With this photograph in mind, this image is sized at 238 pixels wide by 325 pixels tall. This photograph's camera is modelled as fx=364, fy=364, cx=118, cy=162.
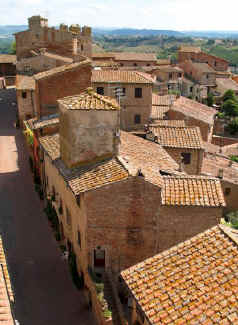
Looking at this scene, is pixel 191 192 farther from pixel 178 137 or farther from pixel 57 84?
pixel 57 84

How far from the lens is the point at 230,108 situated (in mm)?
69750

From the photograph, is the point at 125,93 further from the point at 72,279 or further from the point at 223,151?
the point at 72,279

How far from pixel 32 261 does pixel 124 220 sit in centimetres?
809

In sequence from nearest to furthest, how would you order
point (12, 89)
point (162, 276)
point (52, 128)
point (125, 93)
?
point (162, 276), point (52, 128), point (125, 93), point (12, 89)

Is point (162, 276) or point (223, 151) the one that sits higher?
point (162, 276)

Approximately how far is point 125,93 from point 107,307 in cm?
2577

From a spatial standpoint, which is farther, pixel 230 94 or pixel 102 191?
pixel 230 94

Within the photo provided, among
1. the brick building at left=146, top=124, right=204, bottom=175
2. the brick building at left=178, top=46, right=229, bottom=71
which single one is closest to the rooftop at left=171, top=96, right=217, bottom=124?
the brick building at left=146, top=124, right=204, bottom=175

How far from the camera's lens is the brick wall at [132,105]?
3828 cm

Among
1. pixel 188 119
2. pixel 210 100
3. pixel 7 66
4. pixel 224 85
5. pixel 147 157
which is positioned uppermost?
pixel 7 66

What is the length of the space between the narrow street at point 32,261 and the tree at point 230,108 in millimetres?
47183

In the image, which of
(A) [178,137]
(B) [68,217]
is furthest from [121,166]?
(A) [178,137]

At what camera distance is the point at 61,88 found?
99.1 feet

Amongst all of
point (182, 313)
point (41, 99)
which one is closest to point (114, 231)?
point (182, 313)
